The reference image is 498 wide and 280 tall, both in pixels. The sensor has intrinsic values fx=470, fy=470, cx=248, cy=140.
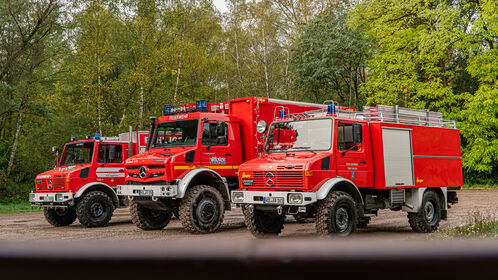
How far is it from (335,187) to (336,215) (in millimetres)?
763

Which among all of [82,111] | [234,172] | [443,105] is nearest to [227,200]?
[234,172]

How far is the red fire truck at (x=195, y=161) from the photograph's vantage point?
464 inches

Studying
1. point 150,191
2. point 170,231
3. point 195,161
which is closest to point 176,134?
point 195,161

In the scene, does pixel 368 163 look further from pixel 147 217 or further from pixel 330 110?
pixel 147 217

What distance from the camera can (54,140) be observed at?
26859mm

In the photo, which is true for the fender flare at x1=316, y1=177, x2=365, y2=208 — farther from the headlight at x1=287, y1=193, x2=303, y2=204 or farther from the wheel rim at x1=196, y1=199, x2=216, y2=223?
the wheel rim at x1=196, y1=199, x2=216, y2=223

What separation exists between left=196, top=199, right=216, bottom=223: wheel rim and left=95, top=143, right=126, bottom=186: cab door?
4485 mm

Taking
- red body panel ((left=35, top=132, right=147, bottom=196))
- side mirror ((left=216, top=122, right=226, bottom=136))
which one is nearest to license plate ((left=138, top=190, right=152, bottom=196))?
side mirror ((left=216, top=122, right=226, bottom=136))

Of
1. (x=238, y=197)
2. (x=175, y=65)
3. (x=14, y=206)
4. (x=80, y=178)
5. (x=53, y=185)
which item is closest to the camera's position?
(x=238, y=197)

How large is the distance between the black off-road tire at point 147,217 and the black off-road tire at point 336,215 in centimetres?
563

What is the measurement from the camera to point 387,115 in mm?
11414

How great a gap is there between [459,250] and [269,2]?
42.8 metres

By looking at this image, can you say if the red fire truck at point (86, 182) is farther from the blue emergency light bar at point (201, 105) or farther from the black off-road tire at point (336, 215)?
the black off-road tire at point (336, 215)

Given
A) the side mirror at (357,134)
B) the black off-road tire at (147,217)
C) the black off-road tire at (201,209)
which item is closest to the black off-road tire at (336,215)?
the side mirror at (357,134)
